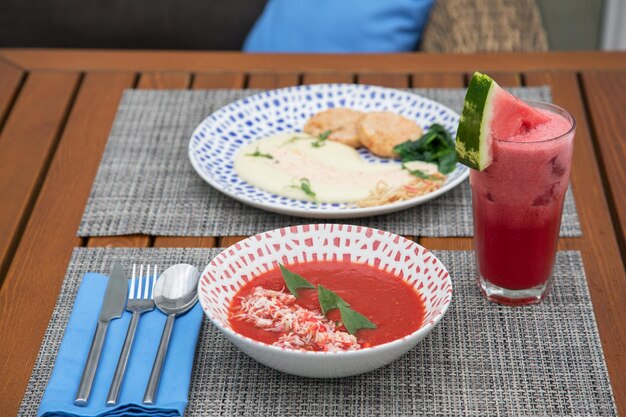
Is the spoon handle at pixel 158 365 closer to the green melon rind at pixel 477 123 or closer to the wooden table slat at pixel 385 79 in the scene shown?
the green melon rind at pixel 477 123

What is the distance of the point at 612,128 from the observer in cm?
172

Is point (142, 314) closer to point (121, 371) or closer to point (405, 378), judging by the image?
point (121, 371)

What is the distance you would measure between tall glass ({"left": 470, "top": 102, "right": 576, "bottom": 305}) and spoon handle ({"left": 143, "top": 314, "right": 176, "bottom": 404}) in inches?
17.4

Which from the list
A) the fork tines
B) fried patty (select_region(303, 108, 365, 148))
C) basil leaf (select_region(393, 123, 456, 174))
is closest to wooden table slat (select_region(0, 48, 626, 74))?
fried patty (select_region(303, 108, 365, 148))

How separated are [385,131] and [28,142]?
27.3 inches

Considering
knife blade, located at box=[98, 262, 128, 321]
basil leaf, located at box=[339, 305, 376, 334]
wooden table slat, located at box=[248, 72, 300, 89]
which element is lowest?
wooden table slat, located at box=[248, 72, 300, 89]

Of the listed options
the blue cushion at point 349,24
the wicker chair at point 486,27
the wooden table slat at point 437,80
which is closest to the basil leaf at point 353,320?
the wooden table slat at point 437,80

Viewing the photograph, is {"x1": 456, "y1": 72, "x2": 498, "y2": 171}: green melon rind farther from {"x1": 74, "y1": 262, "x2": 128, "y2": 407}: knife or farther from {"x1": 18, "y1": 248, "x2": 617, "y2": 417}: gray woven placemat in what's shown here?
{"x1": 74, "y1": 262, "x2": 128, "y2": 407}: knife

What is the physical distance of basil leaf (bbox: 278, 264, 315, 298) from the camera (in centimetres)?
117

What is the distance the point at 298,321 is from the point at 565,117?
1.48ft

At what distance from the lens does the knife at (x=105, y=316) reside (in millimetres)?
1083

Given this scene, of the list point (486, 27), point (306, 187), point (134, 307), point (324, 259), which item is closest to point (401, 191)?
point (306, 187)

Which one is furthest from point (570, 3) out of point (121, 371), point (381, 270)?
point (121, 371)

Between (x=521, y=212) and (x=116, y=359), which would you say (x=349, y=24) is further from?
(x=116, y=359)
